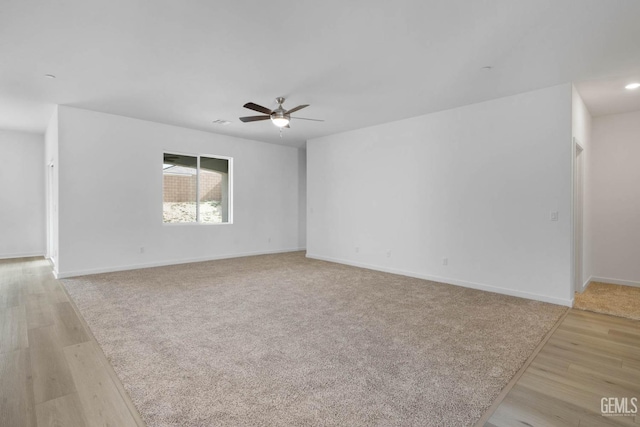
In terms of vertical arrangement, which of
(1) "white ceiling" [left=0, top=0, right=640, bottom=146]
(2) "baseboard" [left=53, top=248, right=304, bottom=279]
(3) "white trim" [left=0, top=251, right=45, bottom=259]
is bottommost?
(2) "baseboard" [left=53, top=248, right=304, bottom=279]

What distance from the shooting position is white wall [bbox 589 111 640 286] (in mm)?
4684

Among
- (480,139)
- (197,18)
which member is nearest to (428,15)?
(197,18)

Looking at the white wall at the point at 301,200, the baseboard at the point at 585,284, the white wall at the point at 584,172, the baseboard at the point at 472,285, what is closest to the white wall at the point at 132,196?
the white wall at the point at 301,200

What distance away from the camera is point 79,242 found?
16.8ft

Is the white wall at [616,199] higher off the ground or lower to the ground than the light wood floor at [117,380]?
higher

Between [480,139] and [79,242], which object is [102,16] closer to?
[79,242]

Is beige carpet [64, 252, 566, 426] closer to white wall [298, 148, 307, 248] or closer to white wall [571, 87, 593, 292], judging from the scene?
white wall [571, 87, 593, 292]

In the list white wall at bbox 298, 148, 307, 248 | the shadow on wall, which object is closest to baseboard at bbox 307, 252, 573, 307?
white wall at bbox 298, 148, 307, 248

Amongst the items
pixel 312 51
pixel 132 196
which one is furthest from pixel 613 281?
pixel 132 196

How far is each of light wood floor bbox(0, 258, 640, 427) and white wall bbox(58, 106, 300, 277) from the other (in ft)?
6.23

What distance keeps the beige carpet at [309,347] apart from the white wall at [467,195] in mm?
488

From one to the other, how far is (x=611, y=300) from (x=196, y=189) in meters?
7.02

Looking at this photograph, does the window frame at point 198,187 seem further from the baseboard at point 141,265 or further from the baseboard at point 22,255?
the baseboard at point 22,255

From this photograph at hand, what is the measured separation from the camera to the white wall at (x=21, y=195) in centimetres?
657
